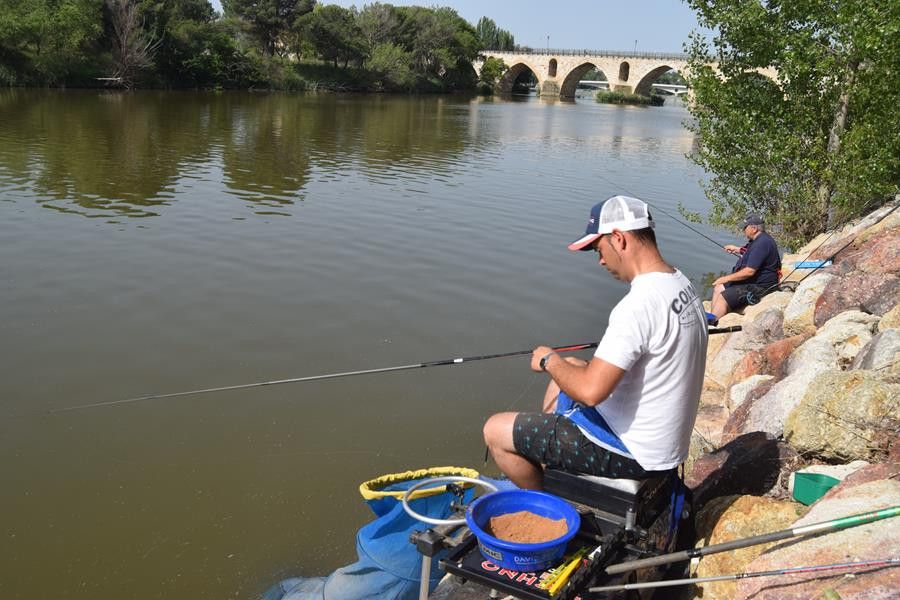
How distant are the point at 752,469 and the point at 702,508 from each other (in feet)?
1.34

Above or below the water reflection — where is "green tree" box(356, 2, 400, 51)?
above

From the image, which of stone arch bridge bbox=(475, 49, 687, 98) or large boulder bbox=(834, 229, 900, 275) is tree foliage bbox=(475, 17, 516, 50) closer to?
stone arch bridge bbox=(475, 49, 687, 98)

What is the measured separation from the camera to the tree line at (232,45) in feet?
146

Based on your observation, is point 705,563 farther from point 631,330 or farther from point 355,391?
point 355,391

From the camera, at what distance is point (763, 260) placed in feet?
28.5

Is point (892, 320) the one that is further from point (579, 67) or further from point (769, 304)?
point (579, 67)

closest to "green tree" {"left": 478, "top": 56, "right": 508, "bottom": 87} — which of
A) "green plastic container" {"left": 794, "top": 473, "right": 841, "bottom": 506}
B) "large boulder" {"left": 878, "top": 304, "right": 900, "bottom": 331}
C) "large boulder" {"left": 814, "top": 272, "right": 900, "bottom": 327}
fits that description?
"large boulder" {"left": 814, "top": 272, "right": 900, "bottom": 327}

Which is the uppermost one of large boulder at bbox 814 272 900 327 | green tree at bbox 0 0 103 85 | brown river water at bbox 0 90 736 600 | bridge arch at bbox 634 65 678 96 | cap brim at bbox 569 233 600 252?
bridge arch at bbox 634 65 678 96

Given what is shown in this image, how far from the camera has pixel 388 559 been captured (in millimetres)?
3738

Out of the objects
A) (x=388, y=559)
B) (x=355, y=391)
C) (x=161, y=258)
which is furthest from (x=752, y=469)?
(x=161, y=258)

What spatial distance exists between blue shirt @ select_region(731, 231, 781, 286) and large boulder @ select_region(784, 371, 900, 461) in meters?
4.54

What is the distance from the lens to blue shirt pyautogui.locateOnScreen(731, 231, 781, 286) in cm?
869

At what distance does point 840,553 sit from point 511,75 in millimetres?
103232

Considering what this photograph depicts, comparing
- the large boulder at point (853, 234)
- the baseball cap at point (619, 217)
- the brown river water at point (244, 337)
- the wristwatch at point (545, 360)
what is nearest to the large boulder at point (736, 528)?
the wristwatch at point (545, 360)
